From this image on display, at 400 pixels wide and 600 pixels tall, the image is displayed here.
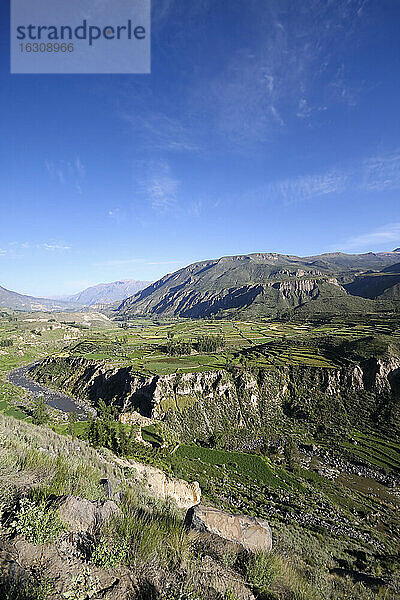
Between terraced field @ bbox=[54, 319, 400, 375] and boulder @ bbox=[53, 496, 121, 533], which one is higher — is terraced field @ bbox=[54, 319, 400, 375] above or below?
below

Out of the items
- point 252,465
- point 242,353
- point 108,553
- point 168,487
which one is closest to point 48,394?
point 242,353

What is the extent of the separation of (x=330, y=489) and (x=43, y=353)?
134582 mm

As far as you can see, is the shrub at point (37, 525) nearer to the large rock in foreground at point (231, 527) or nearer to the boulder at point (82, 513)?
the boulder at point (82, 513)

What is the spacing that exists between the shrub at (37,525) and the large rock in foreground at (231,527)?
15.4 ft

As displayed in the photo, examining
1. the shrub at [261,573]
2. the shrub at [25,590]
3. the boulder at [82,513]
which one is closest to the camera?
the shrub at [25,590]

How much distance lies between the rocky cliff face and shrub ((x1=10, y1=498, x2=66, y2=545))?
187ft

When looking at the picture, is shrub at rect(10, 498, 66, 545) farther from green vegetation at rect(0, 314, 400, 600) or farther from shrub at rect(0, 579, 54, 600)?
shrub at rect(0, 579, 54, 600)

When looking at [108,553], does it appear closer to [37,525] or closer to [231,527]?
[37,525]

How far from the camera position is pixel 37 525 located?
18.2 ft

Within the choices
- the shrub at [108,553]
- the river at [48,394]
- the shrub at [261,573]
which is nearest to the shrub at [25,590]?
the shrub at [108,553]

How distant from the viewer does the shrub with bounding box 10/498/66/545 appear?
17.9 ft

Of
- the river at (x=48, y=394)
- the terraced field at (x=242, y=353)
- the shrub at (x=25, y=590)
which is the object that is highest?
the shrub at (x=25, y=590)

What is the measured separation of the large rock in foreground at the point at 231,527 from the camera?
868cm

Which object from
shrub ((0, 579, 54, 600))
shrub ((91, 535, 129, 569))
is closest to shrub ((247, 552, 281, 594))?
shrub ((91, 535, 129, 569))
